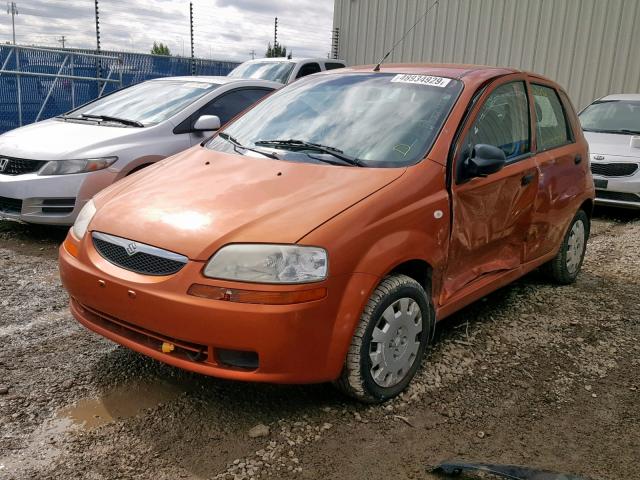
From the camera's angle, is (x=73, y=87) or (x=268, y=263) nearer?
(x=268, y=263)

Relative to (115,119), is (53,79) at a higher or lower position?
lower

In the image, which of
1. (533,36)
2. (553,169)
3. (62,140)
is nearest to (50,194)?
(62,140)

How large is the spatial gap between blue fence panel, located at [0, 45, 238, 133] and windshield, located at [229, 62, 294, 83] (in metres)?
3.26

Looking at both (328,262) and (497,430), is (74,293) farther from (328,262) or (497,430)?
(497,430)

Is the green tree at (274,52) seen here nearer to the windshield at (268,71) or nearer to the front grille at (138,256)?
the windshield at (268,71)

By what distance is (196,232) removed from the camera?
2672 mm

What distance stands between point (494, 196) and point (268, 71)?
300 inches

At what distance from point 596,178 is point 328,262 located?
655 cm

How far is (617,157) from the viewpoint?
7.98 meters

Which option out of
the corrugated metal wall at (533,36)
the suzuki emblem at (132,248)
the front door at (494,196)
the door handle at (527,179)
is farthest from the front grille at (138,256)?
the corrugated metal wall at (533,36)

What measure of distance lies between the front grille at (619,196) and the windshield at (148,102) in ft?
16.6

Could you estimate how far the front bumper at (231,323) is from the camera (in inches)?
99.1

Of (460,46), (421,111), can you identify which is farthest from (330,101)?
(460,46)

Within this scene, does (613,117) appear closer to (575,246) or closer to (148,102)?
(575,246)
